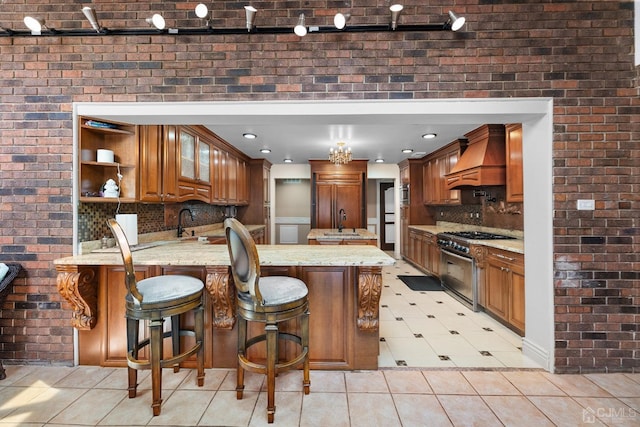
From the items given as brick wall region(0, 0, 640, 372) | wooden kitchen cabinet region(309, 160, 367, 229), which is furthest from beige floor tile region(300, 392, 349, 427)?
wooden kitchen cabinet region(309, 160, 367, 229)

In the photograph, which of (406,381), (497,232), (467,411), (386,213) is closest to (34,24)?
(406,381)

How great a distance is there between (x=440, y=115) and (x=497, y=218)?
276cm

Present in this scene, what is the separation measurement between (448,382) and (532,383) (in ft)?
2.01

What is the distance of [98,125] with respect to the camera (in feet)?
7.69

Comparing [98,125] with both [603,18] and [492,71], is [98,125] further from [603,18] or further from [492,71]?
[603,18]

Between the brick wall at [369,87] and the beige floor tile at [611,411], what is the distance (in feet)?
1.04

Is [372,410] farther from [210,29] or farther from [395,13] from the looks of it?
[210,29]

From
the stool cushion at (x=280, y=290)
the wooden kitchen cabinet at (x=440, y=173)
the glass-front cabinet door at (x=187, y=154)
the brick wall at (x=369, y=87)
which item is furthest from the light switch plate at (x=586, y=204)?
the glass-front cabinet door at (x=187, y=154)

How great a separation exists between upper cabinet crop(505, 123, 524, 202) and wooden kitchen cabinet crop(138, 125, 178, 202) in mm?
3924

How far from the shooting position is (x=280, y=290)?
1.79 meters

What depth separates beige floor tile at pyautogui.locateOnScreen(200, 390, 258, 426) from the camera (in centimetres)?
169

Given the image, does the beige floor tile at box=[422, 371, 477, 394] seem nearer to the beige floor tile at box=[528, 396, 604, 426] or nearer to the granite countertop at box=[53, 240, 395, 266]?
the beige floor tile at box=[528, 396, 604, 426]

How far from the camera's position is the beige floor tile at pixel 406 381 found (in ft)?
6.52

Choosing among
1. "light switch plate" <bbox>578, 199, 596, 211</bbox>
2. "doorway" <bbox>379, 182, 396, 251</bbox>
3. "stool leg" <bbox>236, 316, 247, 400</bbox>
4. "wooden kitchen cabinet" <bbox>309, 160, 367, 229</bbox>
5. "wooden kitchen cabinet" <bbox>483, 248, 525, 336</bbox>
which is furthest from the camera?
"doorway" <bbox>379, 182, 396, 251</bbox>
